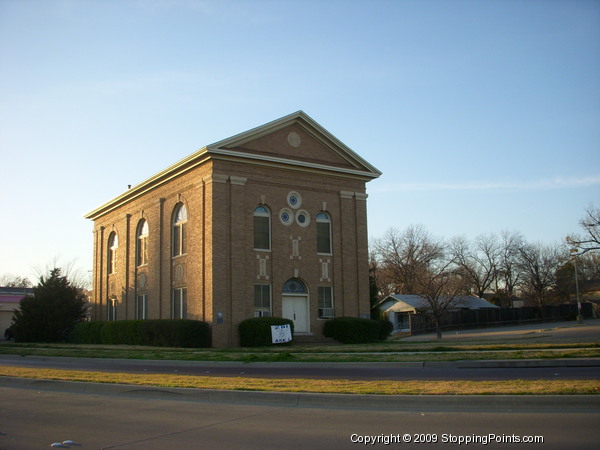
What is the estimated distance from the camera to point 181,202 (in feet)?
112

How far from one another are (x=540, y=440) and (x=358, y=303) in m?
26.9

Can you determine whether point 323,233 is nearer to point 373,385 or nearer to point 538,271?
point 373,385

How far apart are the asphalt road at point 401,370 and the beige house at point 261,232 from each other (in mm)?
10059

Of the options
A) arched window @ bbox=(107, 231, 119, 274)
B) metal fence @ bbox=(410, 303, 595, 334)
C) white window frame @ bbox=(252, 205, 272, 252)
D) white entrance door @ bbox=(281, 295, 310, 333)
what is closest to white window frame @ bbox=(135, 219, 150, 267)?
arched window @ bbox=(107, 231, 119, 274)

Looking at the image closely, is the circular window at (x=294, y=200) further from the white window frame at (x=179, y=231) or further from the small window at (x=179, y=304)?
the small window at (x=179, y=304)

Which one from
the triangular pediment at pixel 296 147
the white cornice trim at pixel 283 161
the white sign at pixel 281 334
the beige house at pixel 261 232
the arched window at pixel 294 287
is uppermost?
the triangular pediment at pixel 296 147

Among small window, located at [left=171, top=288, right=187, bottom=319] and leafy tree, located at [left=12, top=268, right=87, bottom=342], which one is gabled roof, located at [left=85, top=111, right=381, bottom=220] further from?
leafy tree, located at [left=12, top=268, right=87, bottom=342]

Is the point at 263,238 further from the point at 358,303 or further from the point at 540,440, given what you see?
the point at 540,440

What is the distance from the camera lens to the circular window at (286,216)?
108 ft

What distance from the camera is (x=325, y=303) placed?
33.8 m

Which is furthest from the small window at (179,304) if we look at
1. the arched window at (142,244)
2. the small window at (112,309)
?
the small window at (112,309)

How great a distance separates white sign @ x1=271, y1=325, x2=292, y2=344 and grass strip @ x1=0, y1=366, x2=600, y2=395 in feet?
45.9

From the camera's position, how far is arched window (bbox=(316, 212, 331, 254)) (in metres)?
34.2

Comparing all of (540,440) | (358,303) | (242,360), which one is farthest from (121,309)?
(540,440)
